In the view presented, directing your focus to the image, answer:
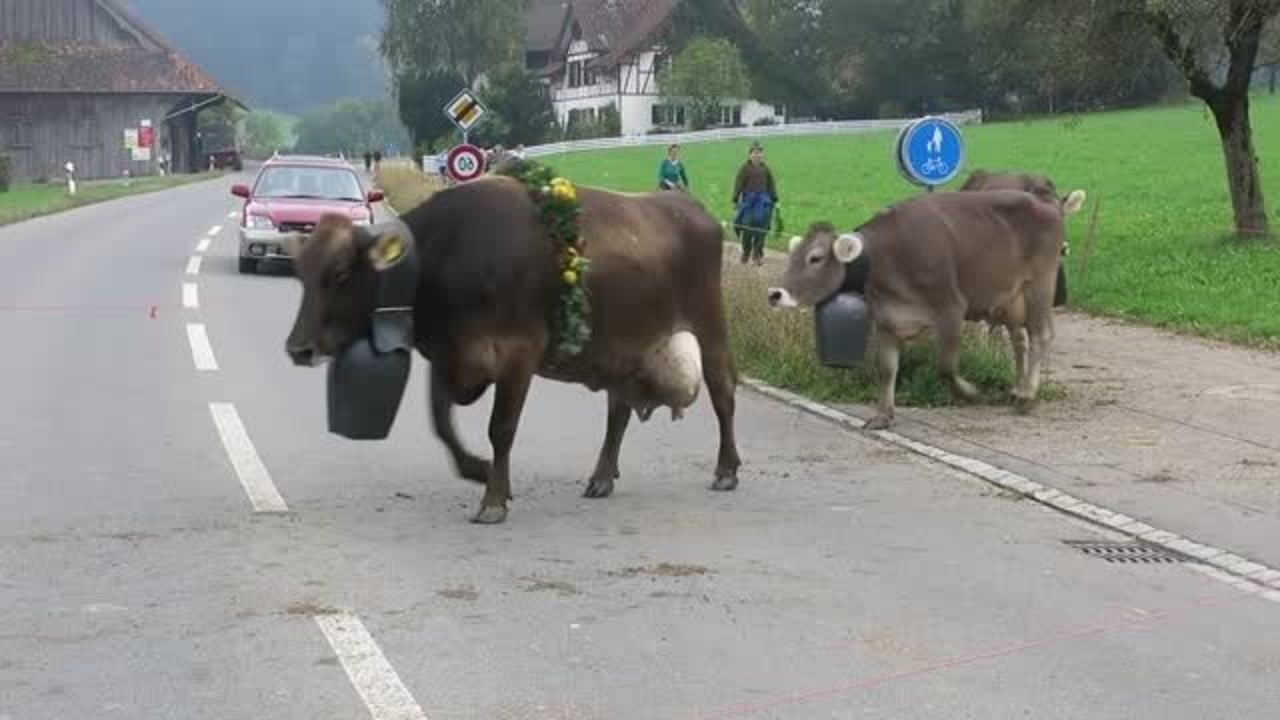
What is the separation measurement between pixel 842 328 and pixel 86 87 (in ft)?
262

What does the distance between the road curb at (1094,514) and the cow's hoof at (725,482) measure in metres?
1.46

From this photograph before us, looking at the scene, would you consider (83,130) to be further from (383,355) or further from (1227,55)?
(383,355)

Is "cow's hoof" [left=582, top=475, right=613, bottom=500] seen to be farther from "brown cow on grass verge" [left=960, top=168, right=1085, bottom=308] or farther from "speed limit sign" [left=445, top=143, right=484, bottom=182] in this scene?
"speed limit sign" [left=445, top=143, right=484, bottom=182]

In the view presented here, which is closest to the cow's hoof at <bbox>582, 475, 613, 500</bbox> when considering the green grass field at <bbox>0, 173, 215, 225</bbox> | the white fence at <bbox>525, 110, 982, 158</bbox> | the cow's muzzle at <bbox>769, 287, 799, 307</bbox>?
the cow's muzzle at <bbox>769, 287, 799, 307</bbox>

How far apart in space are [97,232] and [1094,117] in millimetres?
61827

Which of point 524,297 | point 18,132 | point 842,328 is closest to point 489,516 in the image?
point 524,297

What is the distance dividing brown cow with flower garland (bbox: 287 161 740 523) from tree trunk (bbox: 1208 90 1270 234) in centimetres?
1650

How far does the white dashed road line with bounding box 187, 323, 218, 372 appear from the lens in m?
14.8

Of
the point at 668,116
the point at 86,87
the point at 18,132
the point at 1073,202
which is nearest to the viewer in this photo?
the point at 1073,202

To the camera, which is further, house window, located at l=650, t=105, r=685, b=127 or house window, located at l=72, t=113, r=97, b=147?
house window, located at l=650, t=105, r=685, b=127

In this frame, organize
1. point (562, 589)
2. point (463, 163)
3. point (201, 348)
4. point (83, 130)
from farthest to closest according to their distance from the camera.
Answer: point (83, 130)
point (463, 163)
point (201, 348)
point (562, 589)

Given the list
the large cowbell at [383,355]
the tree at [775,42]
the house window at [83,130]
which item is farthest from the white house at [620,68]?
the large cowbell at [383,355]

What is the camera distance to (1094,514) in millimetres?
9180

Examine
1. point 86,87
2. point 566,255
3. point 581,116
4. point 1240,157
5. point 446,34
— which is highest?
point 446,34
